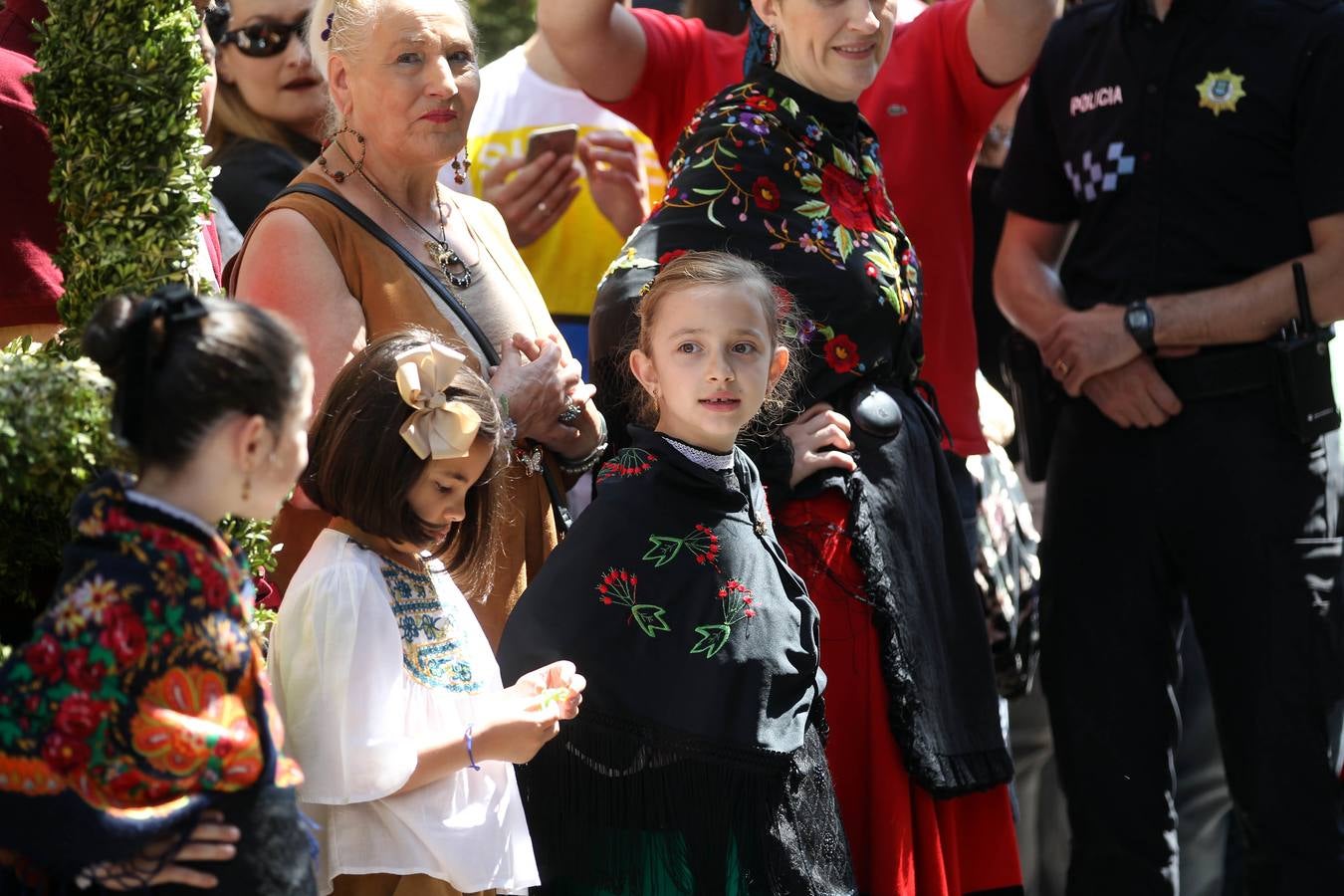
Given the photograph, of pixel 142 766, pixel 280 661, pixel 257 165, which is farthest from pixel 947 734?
pixel 257 165

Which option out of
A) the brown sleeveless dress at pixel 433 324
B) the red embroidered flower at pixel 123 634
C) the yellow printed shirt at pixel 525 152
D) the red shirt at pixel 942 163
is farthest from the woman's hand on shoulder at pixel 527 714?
the yellow printed shirt at pixel 525 152

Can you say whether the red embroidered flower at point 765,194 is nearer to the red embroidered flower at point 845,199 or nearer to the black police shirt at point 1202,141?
the red embroidered flower at point 845,199

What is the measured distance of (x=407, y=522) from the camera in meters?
2.36

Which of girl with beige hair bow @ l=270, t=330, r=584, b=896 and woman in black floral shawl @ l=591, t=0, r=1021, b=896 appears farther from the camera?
woman in black floral shawl @ l=591, t=0, r=1021, b=896

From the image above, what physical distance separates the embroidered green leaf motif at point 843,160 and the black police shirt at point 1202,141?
75cm

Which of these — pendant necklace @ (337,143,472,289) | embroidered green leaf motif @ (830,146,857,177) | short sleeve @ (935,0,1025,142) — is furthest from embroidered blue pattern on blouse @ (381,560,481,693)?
short sleeve @ (935,0,1025,142)

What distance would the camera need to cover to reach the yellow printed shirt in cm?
423

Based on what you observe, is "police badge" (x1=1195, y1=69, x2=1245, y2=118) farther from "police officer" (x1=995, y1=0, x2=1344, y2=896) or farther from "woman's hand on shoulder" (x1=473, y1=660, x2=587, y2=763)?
"woman's hand on shoulder" (x1=473, y1=660, x2=587, y2=763)

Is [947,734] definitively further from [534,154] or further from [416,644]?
[534,154]

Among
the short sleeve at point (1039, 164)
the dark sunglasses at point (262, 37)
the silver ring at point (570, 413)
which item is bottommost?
the silver ring at point (570, 413)

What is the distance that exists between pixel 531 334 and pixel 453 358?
637 millimetres

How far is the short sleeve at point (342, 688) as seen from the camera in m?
2.23

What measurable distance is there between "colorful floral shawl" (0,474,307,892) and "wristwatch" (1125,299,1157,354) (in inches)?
93.2

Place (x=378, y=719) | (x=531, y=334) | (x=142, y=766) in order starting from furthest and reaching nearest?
(x=531, y=334)
(x=378, y=719)
(x=142, y=766)
